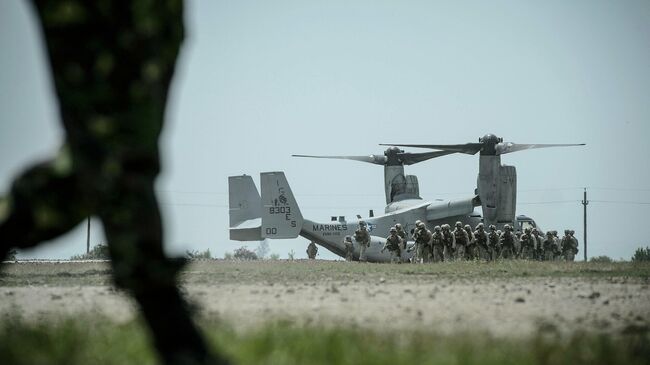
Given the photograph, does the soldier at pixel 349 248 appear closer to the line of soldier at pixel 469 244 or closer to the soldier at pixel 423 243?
the line of soldier at pixel 469 244

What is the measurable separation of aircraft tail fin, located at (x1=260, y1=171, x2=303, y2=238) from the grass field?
38.6 meters

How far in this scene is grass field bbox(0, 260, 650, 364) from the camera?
513 cm

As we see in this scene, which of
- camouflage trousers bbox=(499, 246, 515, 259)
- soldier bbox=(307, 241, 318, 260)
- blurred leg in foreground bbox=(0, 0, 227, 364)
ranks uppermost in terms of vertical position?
blurred leg in foreground bbox=(0, 0, 227, 364)

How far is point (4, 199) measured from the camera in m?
4.41

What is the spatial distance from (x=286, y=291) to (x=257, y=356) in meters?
6.72

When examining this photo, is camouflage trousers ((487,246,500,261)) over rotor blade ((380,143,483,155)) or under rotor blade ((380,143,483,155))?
under

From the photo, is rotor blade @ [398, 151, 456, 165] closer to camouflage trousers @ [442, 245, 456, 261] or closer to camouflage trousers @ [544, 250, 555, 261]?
camouflage trousers @ [544, 250, 555, 261]

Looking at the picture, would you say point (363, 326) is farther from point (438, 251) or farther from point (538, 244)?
point (538, 244)

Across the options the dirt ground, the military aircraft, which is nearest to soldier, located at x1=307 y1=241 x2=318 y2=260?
the military aircraft

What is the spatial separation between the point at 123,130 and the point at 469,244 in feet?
110

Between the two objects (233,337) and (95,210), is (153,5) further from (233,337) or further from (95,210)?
(233,337)

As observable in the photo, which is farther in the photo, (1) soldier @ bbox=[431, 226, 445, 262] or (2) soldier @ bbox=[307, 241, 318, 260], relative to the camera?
(2) soldier @ bbox=[307, 241, 318, 260]

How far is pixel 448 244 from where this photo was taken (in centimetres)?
3691

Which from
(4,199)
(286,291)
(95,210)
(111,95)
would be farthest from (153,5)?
(286,291)
